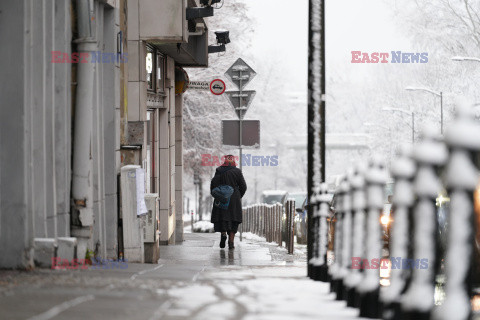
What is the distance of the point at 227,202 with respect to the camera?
19.2 metres

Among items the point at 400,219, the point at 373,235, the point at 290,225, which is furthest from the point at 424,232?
the point at 290,225

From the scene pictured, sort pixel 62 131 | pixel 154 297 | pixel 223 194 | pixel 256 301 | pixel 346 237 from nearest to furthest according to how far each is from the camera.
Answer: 1. pixel 154 297
2. pixel 256 301
3. pixel 346 237
4. pixel 62 131
5. pixel 223 194

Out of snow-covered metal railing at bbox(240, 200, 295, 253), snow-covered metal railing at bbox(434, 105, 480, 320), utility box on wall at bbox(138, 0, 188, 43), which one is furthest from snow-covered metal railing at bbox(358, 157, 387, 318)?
snow-covered metal railing at bbox(240, 200, 295, 253)

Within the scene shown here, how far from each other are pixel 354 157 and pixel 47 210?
96.3 meters

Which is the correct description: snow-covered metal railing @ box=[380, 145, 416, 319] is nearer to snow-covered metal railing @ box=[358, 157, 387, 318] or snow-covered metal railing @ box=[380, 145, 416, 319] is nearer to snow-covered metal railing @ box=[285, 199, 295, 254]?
snow-covered metal railing @ box=[358, 157, 387, 318]

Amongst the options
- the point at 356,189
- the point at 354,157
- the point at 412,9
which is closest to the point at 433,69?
the point at 412,9

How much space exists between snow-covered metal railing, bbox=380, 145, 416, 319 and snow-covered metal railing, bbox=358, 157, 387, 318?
25.2 inches

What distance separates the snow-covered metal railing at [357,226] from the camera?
732cm

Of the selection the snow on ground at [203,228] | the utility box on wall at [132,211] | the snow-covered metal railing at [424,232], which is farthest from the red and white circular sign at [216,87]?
the snow-covered metal railing at [424,232]

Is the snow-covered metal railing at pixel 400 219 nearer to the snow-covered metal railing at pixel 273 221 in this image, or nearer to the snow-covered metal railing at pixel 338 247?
the snow-covered metal railing at pixel 338 247

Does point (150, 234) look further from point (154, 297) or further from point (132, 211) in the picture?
point (154, 297)

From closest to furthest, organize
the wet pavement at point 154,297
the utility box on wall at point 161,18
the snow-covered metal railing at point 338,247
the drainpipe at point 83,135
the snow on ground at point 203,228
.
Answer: the wet pavement at point 154,297 → the snow-covered metal railing at point 338,247 → the drainpipe at point 83,135 → the utility box on wall at point 161,18 → the snow on ground at point 203,228

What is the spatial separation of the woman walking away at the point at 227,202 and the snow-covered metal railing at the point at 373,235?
40.1 ft

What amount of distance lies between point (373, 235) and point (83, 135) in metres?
4.95
